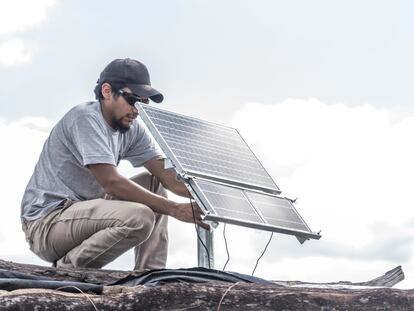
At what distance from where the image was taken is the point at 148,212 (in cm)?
805

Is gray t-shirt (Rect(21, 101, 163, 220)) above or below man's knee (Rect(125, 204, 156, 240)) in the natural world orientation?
above

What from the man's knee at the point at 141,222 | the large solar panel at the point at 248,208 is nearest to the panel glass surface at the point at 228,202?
the large solar panel at the point at 248,208

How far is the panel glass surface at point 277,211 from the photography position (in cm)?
836

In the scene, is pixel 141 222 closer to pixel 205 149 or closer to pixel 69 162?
pixel 69 162

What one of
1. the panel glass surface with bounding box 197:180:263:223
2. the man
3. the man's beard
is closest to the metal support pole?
the man

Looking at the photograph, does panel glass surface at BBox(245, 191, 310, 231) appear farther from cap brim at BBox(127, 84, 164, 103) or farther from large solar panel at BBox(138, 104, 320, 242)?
cap brim at BBox(127, 84, 164, 103)

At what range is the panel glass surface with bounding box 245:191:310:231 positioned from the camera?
8359 millimetres

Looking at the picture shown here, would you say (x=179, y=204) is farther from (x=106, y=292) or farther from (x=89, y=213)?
(x=106, y=292)

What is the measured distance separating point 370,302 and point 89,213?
9.70 feet

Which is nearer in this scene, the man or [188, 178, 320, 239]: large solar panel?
[188, 178, 320, 239]: large solar panel

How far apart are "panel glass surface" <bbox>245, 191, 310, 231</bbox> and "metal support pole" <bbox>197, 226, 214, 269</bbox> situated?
47 cm

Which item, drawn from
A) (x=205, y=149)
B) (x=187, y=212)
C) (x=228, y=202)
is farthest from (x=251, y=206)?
(x=205, y=149)

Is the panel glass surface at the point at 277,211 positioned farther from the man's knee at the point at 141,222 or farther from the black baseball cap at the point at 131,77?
the black baseball cap at the point at 131,77

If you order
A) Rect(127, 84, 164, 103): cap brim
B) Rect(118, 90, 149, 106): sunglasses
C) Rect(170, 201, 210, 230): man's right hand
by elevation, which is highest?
Rect(127, 84, 164, 103): cap brim
